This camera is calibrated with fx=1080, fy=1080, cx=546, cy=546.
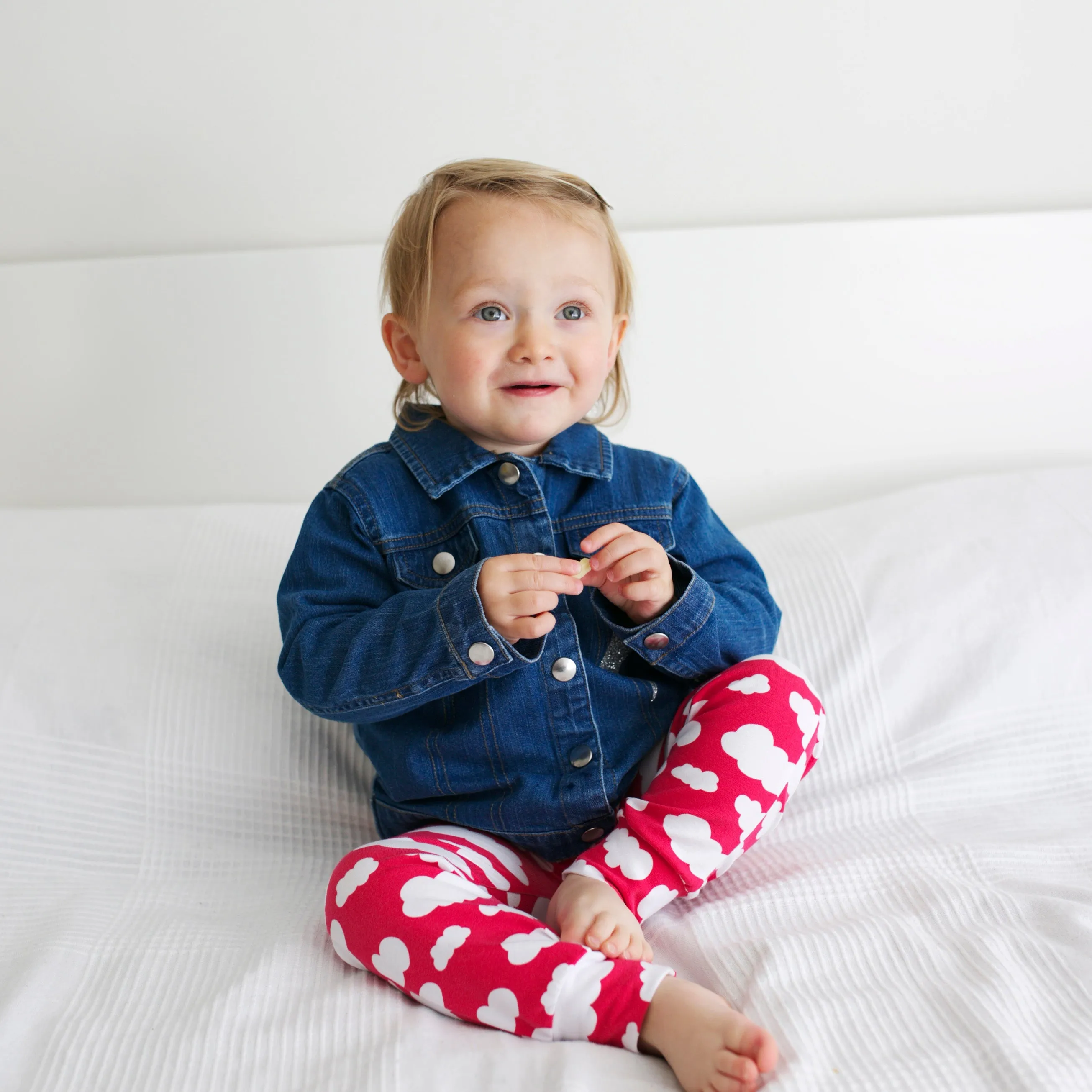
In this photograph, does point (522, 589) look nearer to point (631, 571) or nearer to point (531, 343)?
point (631, 571)

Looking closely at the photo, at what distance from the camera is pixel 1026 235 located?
146 cm

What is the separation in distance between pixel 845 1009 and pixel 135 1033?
46 cm

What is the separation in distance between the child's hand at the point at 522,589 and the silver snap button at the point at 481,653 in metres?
0.02

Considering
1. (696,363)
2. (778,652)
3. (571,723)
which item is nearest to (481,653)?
(571,723)

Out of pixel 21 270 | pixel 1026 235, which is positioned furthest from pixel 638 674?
pixel 21 270

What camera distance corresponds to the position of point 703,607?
919 mm

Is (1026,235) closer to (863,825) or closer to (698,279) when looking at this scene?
(698,279)

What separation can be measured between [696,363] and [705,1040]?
99 cm

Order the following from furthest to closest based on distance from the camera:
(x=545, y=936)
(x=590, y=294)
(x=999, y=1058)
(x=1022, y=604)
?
1. (x=1022, y=604)
2. (x=590, y=294)
3. (x=545, y=936)
4. (x=999, y=1058)

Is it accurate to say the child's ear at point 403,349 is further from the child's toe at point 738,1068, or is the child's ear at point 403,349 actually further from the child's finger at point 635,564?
the child's toe at point 738,1068

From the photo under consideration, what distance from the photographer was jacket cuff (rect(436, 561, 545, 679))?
841mm

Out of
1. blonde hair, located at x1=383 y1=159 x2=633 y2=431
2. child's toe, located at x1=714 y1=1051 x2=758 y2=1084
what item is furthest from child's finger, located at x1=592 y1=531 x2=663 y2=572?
child's toe, located at x1=714 y1=1051 x2=758 y2=1084

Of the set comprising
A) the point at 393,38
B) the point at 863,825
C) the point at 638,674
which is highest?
the point at 393,38

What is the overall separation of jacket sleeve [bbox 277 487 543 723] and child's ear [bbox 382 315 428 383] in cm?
14
